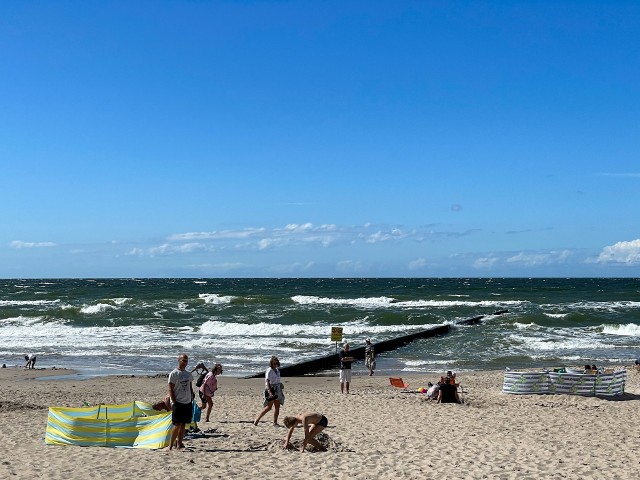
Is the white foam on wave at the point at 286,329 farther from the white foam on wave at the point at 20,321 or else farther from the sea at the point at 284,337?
the white foam on wave at the point at 20,321

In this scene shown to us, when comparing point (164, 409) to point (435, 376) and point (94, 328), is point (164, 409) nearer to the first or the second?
point (435, 376)

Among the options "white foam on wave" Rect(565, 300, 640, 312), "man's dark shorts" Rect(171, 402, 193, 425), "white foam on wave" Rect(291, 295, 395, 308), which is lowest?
"white foam on wave" Rect(291, 295, 395, 308)

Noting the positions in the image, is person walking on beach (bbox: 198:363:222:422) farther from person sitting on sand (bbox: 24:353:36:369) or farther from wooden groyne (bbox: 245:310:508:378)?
person sitting on sand (bbox: 24:353:36:369)

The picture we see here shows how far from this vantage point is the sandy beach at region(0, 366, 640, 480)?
944 centimetres

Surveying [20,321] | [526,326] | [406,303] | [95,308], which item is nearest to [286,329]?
[526,326]

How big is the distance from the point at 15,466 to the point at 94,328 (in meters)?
35.2

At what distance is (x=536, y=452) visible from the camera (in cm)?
1073

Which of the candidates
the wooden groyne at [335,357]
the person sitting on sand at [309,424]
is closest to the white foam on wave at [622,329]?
the wooden groyne at [335,357]

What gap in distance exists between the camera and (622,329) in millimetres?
41375

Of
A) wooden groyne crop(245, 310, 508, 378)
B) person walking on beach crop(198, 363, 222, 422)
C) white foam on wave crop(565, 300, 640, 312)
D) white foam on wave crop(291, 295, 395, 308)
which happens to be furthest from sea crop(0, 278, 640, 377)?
white foam on wave crop(291, 295, 395, 308)

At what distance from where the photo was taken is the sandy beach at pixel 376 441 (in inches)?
372

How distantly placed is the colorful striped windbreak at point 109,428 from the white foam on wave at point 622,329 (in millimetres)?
35443

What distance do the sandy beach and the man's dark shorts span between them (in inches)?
20.3

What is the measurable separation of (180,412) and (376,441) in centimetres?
353
